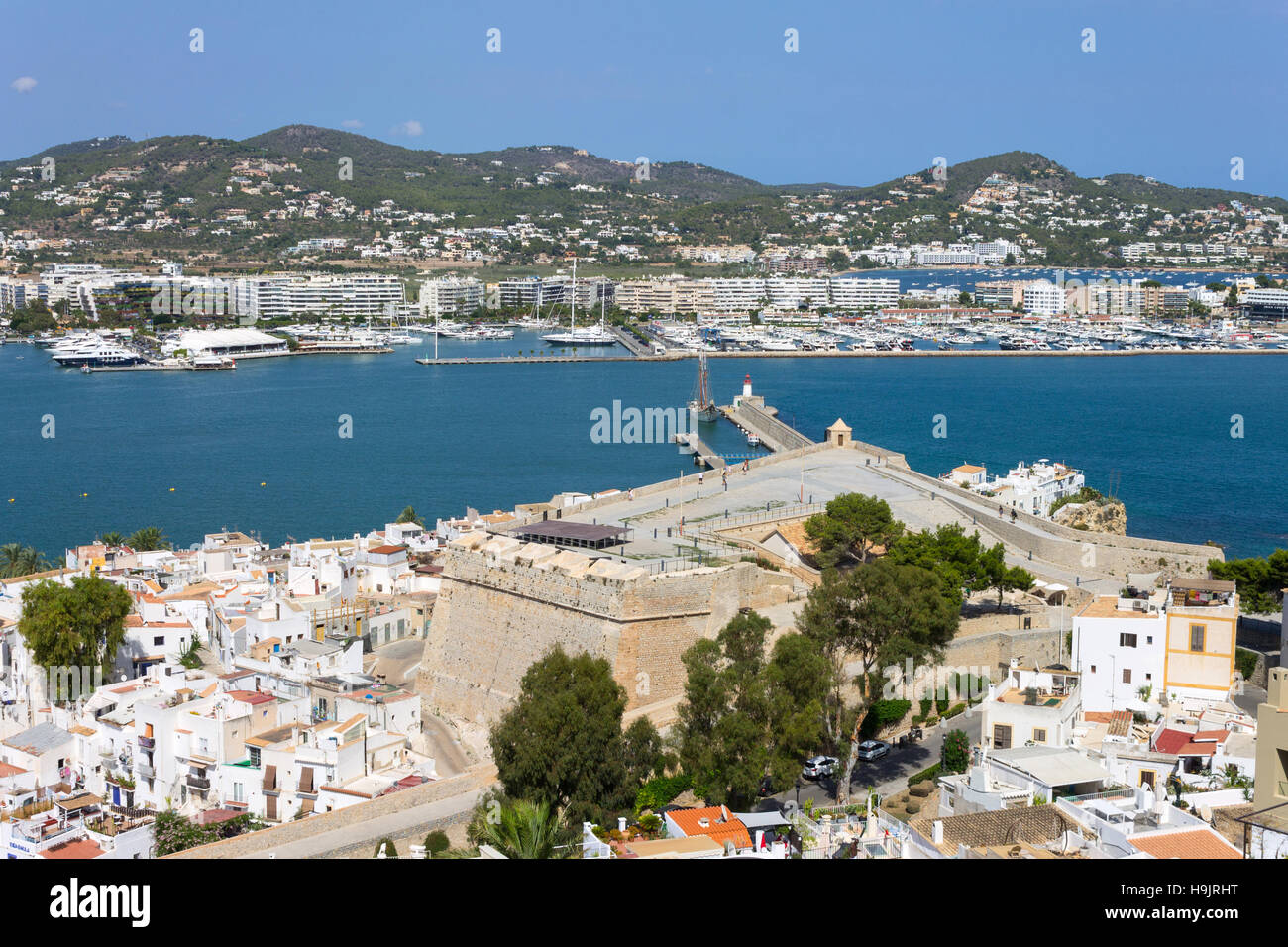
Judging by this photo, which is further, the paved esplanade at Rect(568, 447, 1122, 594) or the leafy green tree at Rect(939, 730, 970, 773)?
the paved esplanade at Rect(568, 447, 1122, 594)

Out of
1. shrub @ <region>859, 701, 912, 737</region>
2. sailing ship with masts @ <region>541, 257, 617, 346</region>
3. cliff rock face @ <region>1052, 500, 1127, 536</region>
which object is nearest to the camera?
shrub @ <region>859, 701, 912, 737</region>

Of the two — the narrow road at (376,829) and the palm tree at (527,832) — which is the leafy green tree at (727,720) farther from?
the narrow road at (376,829)

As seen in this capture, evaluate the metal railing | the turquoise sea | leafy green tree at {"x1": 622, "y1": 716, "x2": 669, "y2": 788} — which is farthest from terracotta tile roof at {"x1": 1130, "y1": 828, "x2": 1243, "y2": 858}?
the turquoise sea

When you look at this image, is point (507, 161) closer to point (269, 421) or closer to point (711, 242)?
point (711, 242)

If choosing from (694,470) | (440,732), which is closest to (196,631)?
(440,732)

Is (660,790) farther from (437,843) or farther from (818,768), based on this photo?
(437,843)

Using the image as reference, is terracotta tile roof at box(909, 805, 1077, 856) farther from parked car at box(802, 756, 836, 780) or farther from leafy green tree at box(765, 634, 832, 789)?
parked car at box(802, 756, 836, 780)
